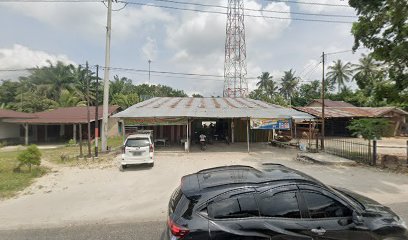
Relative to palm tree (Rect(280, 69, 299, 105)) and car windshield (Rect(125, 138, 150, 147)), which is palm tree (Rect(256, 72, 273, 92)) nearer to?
palm tree (Rect(280, 69, 299, 105))

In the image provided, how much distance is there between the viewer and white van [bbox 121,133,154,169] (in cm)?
1205

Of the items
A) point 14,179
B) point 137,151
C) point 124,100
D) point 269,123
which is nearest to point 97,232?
point 137,151

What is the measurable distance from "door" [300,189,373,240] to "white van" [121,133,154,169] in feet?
31.0

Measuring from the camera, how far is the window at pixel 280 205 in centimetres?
363

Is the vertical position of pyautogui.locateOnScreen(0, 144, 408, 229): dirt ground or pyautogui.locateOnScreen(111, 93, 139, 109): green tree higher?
pyautogui.locateOnScreen(111, 93, 139, 109): green tree

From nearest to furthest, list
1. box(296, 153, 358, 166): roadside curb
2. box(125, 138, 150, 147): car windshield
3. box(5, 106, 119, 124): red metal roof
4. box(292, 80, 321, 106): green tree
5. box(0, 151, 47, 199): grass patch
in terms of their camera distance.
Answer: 1. box(0, 151, 47, 199): grass patch
2. box(125, 138, 150, 147): car windshield
3. box(296, 153, 358, 166): roadside curb
4. box(5, 106, 119, 124): red metal roof
5. box(292, 80, 321, 106): green tree

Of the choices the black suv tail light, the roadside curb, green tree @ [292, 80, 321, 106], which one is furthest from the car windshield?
green tree @ [292, 80, 321, 106]

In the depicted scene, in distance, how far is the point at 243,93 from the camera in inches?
1400

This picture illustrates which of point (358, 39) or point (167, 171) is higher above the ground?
point (358, 39)

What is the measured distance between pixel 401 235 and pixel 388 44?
39.6ft

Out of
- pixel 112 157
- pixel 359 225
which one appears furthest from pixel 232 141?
pixel 359 225

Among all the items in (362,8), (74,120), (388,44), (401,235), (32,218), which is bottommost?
(32,218)

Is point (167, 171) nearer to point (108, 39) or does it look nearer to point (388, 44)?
point (108, 39)

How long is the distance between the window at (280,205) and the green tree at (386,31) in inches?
447
